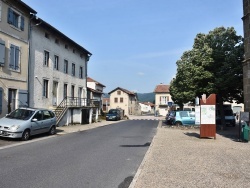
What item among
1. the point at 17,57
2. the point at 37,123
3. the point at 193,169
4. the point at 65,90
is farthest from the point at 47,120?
the point at 65,90

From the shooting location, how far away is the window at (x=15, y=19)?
785 inches

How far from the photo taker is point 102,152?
450 inches

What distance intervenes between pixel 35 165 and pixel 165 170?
364cm

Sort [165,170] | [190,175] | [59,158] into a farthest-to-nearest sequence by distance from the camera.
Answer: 1. [59,158]
2. [165,170]
3. [190,175]

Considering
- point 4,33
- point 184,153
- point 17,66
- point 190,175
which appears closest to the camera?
point 190,175

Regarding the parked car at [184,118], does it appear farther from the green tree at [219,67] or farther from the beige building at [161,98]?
the beige building at [161,98]

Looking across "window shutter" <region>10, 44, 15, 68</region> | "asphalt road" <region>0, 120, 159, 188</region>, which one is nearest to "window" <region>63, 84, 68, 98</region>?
"window shutter" <region>10, 44, 15, 68</region>

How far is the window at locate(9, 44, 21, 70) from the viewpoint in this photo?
20.1 meters

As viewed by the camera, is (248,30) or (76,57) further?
(76,57)

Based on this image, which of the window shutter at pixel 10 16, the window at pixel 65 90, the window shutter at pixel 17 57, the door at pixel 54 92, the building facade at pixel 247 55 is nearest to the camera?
the building facade at pixel 247 55

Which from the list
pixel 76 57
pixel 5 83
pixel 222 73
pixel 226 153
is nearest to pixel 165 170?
pixel 226 153

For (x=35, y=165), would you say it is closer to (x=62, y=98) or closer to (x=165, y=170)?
(x=165, y=170)

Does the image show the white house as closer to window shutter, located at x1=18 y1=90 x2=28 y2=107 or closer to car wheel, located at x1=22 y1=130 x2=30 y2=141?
window shutter, located at x1=18 y1=90 x2=28 y2=107

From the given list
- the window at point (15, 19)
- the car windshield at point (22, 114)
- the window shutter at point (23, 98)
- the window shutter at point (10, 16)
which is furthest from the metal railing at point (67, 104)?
the window shutter at point (10, 16)
